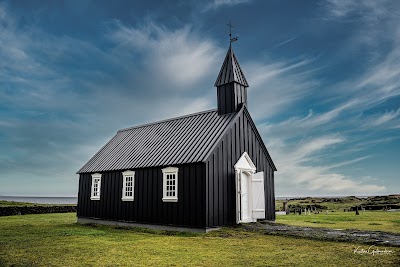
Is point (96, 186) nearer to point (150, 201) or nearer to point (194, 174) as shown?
point (150, 201)

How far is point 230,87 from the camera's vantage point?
64.5 feet

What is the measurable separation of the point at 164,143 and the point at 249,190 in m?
5.89

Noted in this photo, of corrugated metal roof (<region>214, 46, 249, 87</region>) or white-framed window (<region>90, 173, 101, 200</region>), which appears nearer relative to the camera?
corrugated metal roof (<region>214, 46, 249, 87</region>)

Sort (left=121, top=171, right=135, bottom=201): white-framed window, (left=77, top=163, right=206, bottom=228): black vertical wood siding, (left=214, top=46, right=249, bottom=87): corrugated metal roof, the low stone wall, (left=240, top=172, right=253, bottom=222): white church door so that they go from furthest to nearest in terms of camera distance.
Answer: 1. the low stone wall
2. (left=214, top=46, right=249, bottom=87): corrugated metal roof
3. (left=121, top=171, right=135, bottom=201): white-framed window
4. (left=240, top=172, right=253, bottom=222): white church door
5. (left=77, top=163, right=206, bottom=228): black vertical wood siding

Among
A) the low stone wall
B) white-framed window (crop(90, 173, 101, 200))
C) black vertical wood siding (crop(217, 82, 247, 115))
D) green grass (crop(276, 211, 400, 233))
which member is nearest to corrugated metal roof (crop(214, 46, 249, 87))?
black vertical wood siding (crop(217, 82, 247, 115))

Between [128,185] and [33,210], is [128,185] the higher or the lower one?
the higher one

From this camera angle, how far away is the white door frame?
674 inches

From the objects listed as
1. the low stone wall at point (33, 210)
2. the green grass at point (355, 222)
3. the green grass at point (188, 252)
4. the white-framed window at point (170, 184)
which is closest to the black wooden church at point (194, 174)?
the white-framed window at point (170, 184)

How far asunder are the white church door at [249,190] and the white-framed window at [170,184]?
3309 mm

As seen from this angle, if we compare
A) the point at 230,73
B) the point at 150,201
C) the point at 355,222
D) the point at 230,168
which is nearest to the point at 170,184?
the point at 150,201

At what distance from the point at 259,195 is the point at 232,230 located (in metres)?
3.34

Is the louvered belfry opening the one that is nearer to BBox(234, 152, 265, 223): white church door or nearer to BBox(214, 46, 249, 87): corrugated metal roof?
BBox(214, 46, 249, 87): corrugated metal roof

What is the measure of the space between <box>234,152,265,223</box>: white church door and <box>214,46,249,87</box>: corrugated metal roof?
4632 mm

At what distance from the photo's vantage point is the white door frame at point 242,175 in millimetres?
17109
